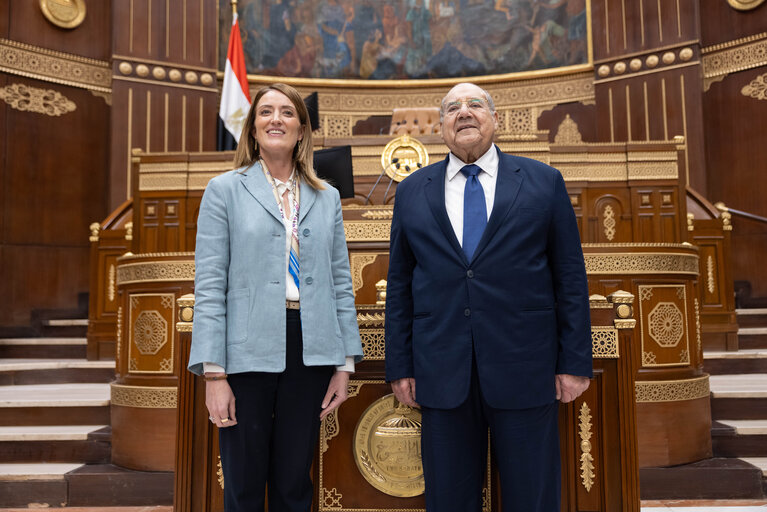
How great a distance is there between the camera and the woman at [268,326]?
1.68 metres

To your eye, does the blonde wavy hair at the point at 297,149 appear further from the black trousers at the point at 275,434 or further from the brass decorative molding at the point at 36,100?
the brass decorative molding at the point at 36,100

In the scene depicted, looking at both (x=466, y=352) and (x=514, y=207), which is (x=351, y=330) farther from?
(x=514, y=207)

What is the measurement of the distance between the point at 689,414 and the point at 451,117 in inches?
104

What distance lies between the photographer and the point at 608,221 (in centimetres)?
546

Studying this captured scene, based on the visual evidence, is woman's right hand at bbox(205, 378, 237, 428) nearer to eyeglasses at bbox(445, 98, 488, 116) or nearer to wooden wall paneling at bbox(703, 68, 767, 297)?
eyeglasses at bbox(445, 98, 488, 116)

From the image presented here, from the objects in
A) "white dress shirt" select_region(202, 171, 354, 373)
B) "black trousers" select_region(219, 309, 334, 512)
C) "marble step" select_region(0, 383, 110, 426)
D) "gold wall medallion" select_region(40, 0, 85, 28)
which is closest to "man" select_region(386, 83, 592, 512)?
"white dress shirt" select_region(202, 171, 354, 373)

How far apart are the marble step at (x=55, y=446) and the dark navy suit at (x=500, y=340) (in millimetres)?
2671

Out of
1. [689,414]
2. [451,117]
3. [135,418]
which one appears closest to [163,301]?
[135,418]

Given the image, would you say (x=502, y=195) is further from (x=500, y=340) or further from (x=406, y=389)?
(x=406, y=389)

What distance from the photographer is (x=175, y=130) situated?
314 inches

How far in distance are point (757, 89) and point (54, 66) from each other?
797 centimetres

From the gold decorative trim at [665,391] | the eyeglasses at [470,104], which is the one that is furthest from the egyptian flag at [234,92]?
the eyeglasses at [470,104]

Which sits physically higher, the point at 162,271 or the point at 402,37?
the point at 402,37

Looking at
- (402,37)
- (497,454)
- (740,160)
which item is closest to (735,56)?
(740,160)
